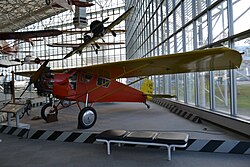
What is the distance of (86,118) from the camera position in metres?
6.36

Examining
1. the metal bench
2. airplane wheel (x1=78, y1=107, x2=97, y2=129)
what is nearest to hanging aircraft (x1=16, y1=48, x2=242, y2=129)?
airplane wheel (x1=78, y1=107, x2=97, y2=129)

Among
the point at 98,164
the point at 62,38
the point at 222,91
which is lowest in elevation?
the point at 98,164

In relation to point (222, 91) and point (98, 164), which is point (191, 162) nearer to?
point (98, 164)

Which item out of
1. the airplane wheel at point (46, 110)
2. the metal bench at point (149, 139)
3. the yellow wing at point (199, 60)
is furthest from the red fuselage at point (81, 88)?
the metal bench at point (149, 139)

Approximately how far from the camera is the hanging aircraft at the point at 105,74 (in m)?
4.87

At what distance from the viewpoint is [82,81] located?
24.4 feet

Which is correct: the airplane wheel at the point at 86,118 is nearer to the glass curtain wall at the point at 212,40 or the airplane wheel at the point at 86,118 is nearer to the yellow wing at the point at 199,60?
the yellow wing at the point at 199,60

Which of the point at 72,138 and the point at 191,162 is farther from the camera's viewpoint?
the point at 72,138

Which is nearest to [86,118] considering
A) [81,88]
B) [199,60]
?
[81,88]

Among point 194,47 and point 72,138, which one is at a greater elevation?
point 194,47

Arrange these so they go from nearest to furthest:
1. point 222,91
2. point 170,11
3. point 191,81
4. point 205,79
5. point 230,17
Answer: point 230,17
point 222,91
point 205,79
point 191,81
point 170,11

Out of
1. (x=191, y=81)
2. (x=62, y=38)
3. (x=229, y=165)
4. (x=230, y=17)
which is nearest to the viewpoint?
(x=229, y=165)

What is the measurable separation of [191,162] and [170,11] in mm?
8087

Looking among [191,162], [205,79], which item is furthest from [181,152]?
[205,79]
